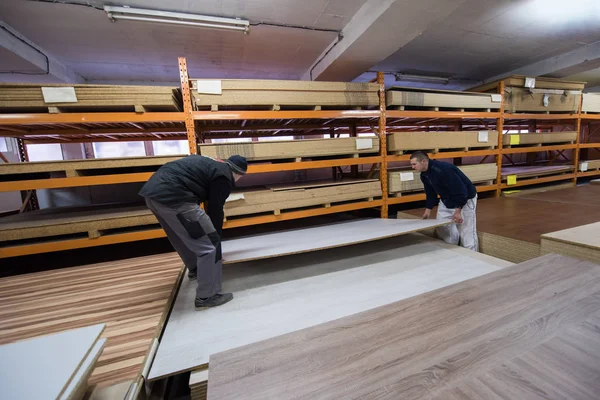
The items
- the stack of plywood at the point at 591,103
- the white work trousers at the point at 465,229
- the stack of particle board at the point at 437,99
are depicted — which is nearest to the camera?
the white work trousers at the point at 465,229

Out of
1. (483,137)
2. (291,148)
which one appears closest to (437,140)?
(483,137)

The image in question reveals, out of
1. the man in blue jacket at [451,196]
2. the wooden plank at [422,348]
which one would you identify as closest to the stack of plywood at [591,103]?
the man in blue jacket at [451,196]

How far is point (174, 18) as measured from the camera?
3705 millimetres

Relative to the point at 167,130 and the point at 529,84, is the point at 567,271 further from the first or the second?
the point at 167,130

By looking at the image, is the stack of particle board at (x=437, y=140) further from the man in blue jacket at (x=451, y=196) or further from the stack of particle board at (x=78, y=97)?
the stack of particle board at (x=78, y=97)

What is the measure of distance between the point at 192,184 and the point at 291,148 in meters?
1.67

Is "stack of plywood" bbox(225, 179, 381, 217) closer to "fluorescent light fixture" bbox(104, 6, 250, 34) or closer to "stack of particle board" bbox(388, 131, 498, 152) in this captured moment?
"stack of particle board" bbox(388, 131, 498, 152)

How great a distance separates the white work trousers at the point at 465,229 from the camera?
143 inches

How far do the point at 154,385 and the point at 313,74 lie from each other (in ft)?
20.6

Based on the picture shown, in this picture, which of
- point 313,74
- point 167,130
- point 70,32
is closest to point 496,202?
point 313,74

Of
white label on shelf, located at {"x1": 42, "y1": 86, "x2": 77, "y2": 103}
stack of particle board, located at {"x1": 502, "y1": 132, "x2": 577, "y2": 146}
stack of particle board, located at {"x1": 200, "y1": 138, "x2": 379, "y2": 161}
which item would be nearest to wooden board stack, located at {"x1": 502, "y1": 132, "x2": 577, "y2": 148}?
stack of particle board, located at {"x1": 502, "y1": 132, "x2": 577, "y2": 146}

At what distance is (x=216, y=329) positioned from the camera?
1.98m

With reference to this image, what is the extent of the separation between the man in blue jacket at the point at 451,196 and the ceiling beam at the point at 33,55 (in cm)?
667

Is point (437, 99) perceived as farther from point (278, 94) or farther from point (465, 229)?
point (278, 94)
